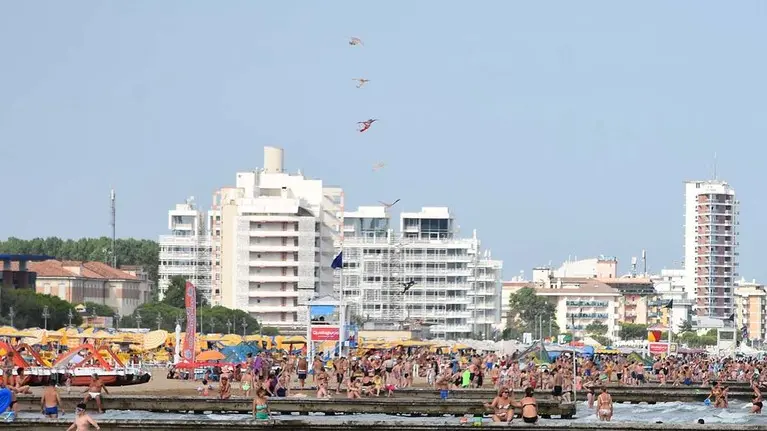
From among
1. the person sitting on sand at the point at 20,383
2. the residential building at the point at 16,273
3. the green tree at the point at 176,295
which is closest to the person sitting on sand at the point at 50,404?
the person sitting on sand at the point at 20,383

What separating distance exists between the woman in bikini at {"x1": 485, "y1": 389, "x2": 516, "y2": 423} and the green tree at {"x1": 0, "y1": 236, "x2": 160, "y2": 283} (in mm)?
159304

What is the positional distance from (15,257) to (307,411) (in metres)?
94.8

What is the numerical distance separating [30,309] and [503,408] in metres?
91.2

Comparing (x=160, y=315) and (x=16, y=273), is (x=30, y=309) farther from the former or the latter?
(x=160, y=315)

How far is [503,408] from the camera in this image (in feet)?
117

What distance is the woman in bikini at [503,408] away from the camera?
35.3 metres

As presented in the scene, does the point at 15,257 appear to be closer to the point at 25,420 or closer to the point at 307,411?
the point at 307,411

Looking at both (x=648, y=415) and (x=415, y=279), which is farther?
(x=415, y=279)

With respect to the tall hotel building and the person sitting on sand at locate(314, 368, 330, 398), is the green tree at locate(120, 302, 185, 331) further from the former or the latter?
the person sitting on sand at locate(314, 368, 330, 398)

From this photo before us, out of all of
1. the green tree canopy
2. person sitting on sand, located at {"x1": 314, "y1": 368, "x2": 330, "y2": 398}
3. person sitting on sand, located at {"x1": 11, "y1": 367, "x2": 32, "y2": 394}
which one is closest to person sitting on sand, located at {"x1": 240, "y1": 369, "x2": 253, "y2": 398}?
person sitting on sand, located at {"x1": 314, "y1": 368, "x2": 330, "y2": 398}

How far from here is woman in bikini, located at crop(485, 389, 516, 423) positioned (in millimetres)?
35312

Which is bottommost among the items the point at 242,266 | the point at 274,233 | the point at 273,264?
the point at 242,266

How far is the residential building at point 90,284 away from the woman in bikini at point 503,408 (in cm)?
12194

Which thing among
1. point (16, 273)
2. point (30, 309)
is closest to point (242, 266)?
point (16, 273)
